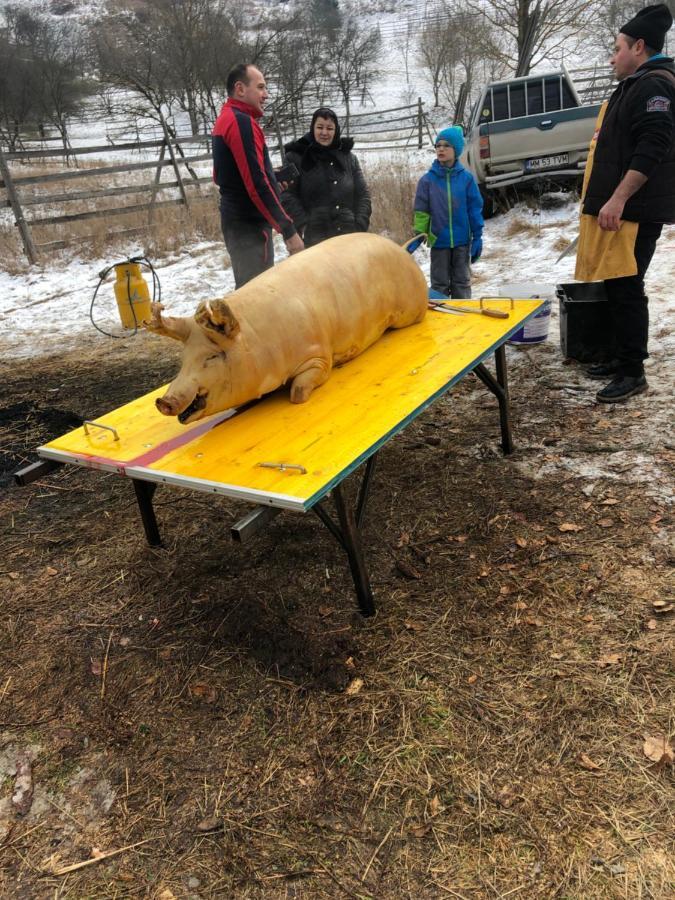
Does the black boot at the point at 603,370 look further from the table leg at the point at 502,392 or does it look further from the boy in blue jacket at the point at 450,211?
the boy in blue jacket at the point at 450,211

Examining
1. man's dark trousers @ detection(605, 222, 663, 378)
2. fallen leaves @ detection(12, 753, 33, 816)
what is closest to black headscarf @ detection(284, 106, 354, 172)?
man's dark trousers @ detection(605, 222, 663, 378)

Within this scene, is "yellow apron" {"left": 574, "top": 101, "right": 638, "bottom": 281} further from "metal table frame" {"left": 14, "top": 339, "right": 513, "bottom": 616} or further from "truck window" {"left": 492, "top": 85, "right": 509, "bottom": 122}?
"truck window" {"left": 492, "top": 85, "right": 509, "bottom": 122}

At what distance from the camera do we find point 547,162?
8742 millimetres

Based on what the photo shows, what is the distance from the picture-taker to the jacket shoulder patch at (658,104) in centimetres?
337

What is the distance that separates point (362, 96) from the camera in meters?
36.5

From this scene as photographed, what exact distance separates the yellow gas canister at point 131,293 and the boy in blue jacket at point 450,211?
2.86m

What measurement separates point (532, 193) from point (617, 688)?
925cm

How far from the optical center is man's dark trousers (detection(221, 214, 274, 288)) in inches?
182

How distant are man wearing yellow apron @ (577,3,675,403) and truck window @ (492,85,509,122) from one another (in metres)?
6.33

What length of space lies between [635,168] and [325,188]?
8.02 ft

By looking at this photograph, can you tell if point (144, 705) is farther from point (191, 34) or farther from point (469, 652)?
point (191, 34)

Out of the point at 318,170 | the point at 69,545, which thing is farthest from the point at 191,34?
the point at 69,545

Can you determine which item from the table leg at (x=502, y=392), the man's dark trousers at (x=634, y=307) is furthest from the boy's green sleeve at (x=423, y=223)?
the table leg at (x=502, y=392)

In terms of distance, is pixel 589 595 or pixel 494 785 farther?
pixel 589 595
